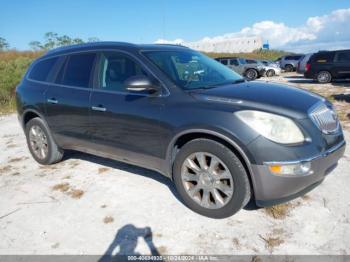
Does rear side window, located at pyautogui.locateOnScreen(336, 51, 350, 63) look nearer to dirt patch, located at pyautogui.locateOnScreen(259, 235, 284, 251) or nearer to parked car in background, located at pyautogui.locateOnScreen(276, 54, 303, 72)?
parked car in background, located at pyautogui.locateOnScreen(276, 54, 303, 72)

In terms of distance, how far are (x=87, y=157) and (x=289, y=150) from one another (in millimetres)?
3649

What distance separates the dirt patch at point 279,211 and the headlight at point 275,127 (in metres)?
0.88

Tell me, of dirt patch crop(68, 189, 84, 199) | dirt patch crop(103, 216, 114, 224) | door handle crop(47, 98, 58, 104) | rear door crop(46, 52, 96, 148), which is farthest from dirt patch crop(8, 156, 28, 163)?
dirt patch crop(103, 216, 114, 224)

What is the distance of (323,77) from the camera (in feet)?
53.4

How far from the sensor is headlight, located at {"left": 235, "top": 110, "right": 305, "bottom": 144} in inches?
111

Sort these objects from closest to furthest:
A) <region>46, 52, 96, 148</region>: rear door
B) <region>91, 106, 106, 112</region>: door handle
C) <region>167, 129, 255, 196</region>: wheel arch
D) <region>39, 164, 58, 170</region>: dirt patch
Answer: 1. <region>167, 129, 255, 196</region>: wheel arch
2. <region>91, 106, 106, 112</region>: door handle
3. <region>46, 52, 96, 148</region>: rear door
4. <region>39, 164, 58, 170</region>: dirt patch

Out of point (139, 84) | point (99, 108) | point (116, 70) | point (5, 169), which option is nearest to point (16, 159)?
point (5, 169)

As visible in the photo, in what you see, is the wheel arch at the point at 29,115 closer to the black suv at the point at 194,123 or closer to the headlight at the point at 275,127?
the black suv at the point at 194,123

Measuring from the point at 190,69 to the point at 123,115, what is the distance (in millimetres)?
1024

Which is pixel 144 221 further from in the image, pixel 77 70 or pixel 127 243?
pixel 77 70

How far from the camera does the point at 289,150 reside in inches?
110

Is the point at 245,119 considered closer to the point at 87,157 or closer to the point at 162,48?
the point at 162,48

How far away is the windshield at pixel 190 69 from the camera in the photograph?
3615 mm

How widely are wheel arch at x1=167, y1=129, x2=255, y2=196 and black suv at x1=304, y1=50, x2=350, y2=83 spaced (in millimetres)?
14945
